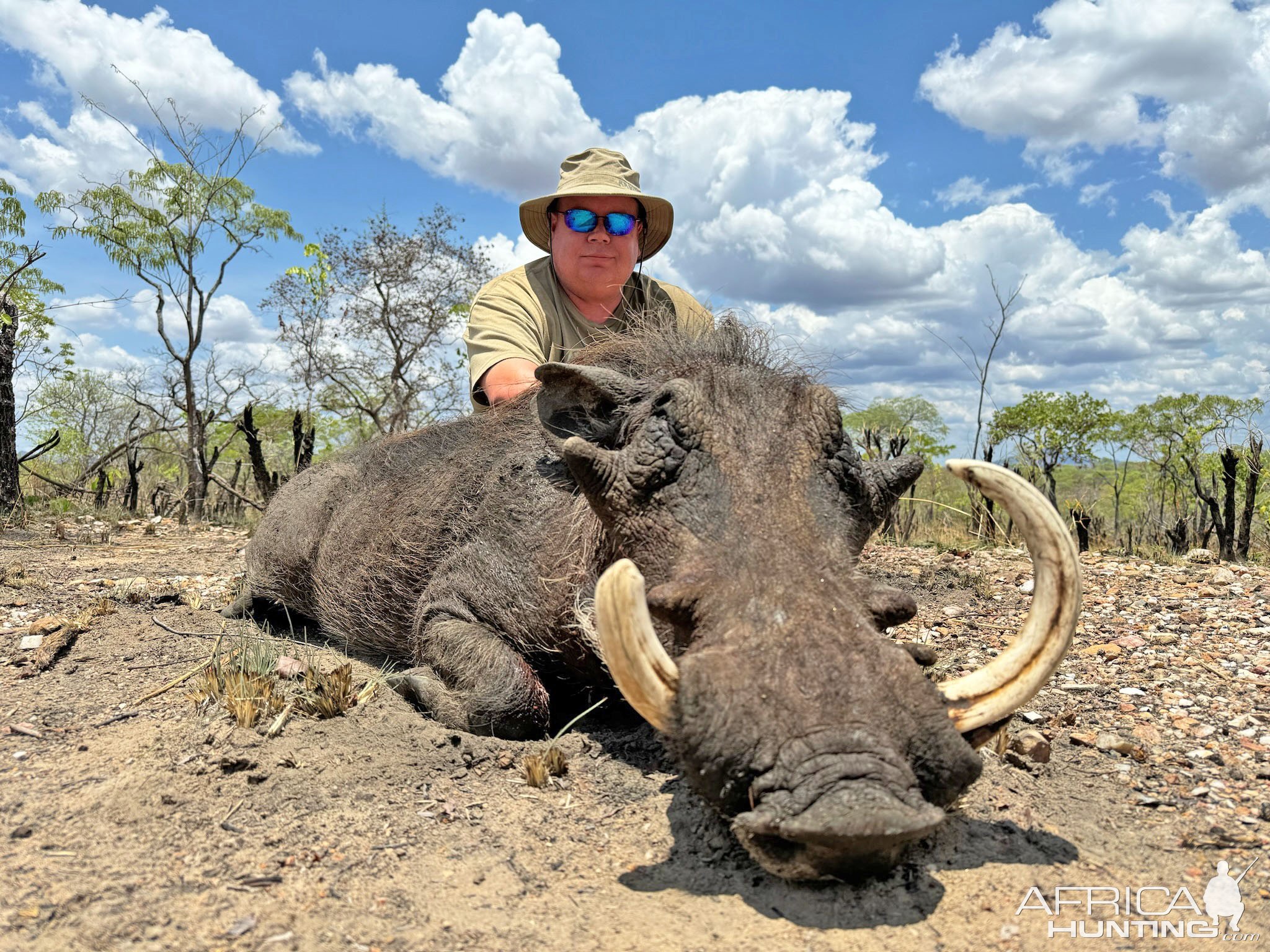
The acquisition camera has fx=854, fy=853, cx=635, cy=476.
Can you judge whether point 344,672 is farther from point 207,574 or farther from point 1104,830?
point 207,574

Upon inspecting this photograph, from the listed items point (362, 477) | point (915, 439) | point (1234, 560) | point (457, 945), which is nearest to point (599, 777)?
point (457, 945)

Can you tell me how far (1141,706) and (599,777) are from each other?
81.9 inches

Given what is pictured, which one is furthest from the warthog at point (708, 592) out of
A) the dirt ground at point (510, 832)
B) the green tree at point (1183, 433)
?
the green tree at point (1183, 433)

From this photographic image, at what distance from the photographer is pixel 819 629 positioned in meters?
1.79

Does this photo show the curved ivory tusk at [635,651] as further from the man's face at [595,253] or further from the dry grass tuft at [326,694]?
the man's face at [595,253]

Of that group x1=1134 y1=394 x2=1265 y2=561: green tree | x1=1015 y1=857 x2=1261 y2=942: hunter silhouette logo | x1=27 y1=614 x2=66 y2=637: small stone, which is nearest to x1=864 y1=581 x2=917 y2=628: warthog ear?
x1=1015 y1=857 x2=1261 y2=942: hunter silhouette logo

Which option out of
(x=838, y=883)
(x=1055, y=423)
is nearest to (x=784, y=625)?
(x=838, y=883)

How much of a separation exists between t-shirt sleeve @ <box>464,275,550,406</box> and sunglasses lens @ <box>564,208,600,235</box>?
44 centimetres

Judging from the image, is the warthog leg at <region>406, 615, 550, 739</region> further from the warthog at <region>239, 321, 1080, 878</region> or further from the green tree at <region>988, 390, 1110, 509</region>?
the green tree at <region>988, 390, 1110, 509</region>

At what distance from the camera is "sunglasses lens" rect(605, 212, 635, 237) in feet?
14.1

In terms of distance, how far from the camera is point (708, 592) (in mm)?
1964

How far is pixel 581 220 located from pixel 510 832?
305 cm

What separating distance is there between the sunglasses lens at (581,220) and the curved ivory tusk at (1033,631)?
9.23 ft

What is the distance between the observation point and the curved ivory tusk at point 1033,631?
1811 millimetres
